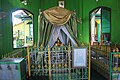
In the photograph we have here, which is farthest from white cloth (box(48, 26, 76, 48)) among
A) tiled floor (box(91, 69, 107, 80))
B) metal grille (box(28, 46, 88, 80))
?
tiled floor (box(91, 69, 107, 80))

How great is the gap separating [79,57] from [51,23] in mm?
1529

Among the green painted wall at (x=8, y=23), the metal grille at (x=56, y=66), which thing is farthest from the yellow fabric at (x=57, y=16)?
the green painted wall at (x=8, y=23)

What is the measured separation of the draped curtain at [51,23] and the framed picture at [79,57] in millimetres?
884

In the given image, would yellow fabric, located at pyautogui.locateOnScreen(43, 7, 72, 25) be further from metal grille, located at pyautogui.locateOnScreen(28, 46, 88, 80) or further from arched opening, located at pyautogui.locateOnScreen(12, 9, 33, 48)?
arched opening, located at pyautogui.locateOnScreen(12, 9, 33, 48)

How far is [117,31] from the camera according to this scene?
916 centimetres

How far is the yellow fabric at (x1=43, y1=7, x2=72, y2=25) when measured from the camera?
5988 millimetres

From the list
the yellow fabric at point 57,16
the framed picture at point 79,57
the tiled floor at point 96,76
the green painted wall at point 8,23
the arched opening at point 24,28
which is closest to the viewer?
the framed picture at point 79,57

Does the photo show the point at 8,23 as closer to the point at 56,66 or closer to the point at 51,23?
the point at 51,23

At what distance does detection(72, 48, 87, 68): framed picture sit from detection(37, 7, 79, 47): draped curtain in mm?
884

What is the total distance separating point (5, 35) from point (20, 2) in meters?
1.94

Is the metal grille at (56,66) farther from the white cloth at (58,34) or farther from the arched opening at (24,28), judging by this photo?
the arched opening at (24,28)

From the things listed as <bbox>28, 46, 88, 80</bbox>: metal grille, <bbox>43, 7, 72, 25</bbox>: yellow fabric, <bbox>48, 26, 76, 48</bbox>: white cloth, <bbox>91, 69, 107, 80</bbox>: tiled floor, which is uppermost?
<bbox>43, 7, 72, 25</bbox>: yellow fabric

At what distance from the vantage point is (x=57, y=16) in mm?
6113

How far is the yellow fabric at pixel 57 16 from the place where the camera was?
599 centimetres
